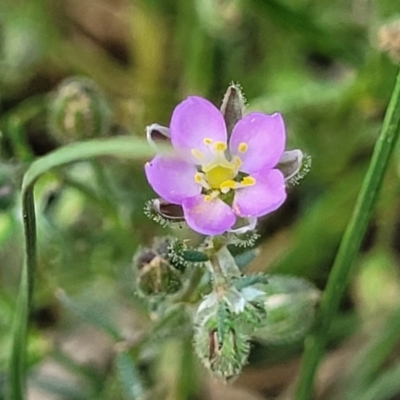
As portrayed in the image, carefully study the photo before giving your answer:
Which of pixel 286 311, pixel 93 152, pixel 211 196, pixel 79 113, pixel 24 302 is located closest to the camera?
pixel 93 152

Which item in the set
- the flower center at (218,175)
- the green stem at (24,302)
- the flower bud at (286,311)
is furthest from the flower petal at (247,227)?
the flower bud at (286,311)

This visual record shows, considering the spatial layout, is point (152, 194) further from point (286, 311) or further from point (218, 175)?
point (218, 175)

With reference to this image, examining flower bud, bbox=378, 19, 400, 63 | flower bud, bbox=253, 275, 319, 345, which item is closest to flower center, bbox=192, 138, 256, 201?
flower bud, bbox=253, 275, 319, 345

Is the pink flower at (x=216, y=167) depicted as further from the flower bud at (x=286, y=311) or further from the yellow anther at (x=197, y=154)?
the flower bud at (x=286, y=311)

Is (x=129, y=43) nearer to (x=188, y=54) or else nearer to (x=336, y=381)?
(x=188, y=54)

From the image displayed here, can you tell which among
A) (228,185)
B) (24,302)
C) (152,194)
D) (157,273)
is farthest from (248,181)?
(152,194)
